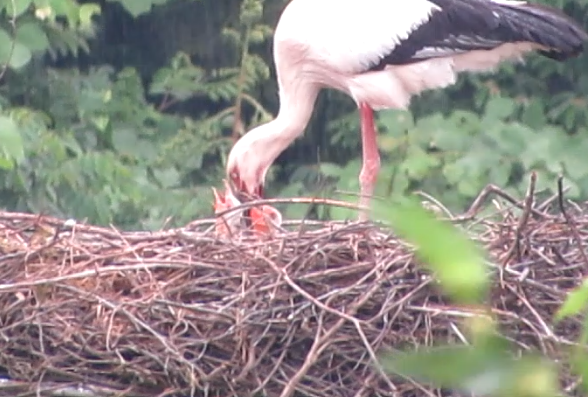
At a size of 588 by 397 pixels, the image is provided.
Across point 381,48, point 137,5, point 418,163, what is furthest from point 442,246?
point 137,5

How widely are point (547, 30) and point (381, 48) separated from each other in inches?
25.3

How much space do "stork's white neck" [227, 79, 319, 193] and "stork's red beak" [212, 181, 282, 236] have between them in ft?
1.92

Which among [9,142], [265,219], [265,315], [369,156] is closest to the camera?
[265,315]

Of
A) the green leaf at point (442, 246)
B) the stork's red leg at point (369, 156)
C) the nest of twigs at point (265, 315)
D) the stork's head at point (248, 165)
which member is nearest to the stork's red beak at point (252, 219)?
the nest of twigs at point (265, 315)

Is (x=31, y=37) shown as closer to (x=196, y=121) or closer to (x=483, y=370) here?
(x=196, y=121)

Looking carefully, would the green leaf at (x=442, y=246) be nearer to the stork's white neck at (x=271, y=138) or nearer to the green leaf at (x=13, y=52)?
the stork's white neck at (x=271, y=138)

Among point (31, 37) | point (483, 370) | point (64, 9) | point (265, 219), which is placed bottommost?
point (31, 37)

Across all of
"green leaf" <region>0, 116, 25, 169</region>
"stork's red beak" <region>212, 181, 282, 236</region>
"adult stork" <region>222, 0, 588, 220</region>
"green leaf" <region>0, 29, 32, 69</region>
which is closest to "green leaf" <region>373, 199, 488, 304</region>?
"stork's red beak" <region>212, 181, 282, 236</region>

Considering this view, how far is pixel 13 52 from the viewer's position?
5.98 metres

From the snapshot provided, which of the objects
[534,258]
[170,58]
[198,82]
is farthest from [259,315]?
[170,58]

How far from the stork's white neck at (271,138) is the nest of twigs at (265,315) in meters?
2.15

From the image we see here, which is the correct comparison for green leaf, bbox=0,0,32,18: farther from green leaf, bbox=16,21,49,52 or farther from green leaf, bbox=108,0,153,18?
green leaf, bbox=108,0,153,18

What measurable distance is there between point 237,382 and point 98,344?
1.06 feet

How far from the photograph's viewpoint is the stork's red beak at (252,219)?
3.46 meters
